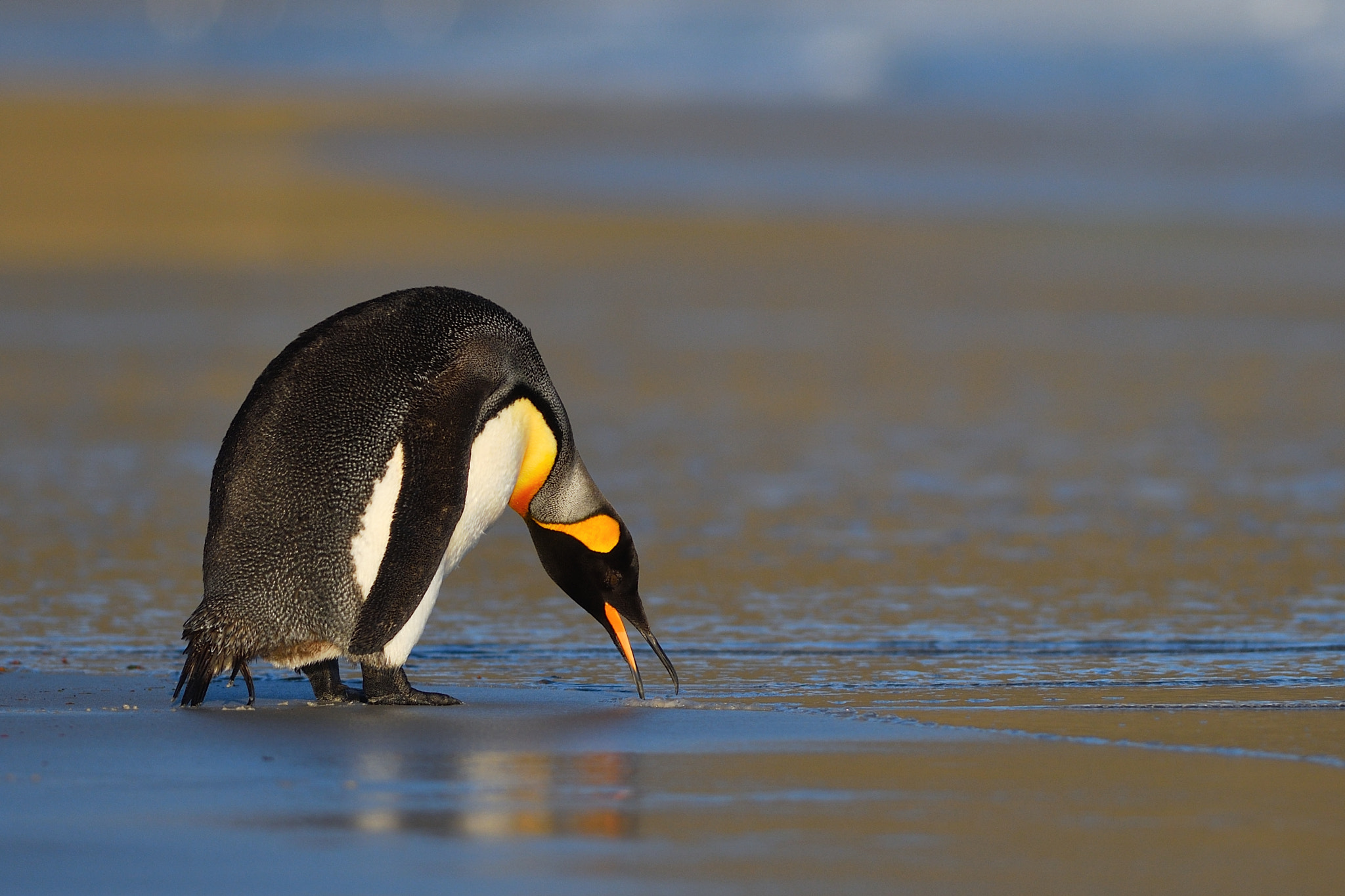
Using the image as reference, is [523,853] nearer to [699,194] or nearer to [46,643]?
[46,643]

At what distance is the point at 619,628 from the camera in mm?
5688

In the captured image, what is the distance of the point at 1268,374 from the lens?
1281cm

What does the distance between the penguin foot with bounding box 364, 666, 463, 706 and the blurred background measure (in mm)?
552

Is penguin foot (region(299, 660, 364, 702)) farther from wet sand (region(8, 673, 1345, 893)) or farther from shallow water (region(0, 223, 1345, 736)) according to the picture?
shallow water (region(0, 223, 1345, 736))

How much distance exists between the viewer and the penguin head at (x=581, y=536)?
5562mm

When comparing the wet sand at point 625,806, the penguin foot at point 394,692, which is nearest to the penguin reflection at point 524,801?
the wet sand at point 625,806

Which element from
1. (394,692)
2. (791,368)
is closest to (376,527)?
(394,692)

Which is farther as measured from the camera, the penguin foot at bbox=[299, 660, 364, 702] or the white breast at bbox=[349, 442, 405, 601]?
the penguin foot at bbox=[299, 660, 364, 702]

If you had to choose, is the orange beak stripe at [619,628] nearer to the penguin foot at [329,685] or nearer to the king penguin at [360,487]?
the king penguin at [360,487]

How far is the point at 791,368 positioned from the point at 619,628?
7.50 m

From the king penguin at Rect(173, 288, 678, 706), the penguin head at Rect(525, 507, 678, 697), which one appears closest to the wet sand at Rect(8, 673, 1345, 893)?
the king penguin at Rect(173, 288, 678, 706)

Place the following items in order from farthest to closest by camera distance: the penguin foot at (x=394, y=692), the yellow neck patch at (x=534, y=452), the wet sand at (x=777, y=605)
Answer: the yellow neck patch at (x=534, y=452), the penguin foot at (x=394, y=692), the wet sand at (x=777, y=605)

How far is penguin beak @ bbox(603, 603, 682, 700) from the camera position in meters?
5.46

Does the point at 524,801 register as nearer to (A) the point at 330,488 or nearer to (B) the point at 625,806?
(B) the point at 625,806
